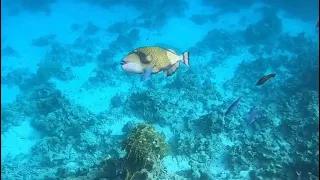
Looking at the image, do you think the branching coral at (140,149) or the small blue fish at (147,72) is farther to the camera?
the branching coral at (140,149)

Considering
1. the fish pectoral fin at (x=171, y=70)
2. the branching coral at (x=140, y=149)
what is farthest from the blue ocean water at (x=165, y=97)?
the fish pectoral fin at (x=171, y=70)

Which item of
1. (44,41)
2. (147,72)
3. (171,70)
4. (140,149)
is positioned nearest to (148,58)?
(147,72)

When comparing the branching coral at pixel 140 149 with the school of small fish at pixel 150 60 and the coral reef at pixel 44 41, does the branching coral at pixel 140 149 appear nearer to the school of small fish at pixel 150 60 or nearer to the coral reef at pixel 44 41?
the school of small fish at pixel 150 60

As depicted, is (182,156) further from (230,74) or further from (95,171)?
(230,74)

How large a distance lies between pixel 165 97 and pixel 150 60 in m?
8.78

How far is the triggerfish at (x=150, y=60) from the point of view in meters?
3.41

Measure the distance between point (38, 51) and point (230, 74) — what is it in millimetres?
14093

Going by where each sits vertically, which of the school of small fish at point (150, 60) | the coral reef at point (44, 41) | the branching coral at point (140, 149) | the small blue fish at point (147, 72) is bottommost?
the branching coral at point (140, 149)

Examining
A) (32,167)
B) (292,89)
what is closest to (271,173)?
(292,89)

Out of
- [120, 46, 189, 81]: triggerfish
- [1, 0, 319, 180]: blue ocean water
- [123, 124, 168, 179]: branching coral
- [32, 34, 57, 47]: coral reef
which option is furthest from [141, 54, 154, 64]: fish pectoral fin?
[32, 34, 57, 47]: coral reef

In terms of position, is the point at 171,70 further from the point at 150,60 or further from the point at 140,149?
the point at 140,149

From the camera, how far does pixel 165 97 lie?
1215cm

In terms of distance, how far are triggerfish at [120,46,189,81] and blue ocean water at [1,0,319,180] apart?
0.96m

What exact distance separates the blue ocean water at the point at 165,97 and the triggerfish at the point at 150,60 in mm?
963
